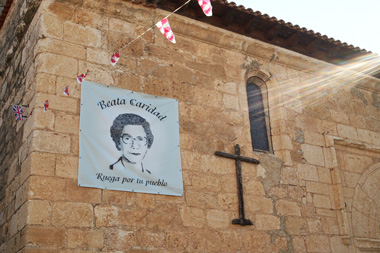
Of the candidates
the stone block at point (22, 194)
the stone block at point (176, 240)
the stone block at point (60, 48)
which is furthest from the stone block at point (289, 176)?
the stone block at point (22, 194)

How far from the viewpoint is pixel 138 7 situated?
6633 millimetres

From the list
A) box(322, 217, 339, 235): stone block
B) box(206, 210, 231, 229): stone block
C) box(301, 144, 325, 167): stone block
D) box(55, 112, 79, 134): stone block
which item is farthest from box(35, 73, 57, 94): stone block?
box(322, 217, 339, 235): stone block

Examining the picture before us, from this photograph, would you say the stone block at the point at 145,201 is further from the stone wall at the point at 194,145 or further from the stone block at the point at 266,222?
the stone block at the point at 266,222

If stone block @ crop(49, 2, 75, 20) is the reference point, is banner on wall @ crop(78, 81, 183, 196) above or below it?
below

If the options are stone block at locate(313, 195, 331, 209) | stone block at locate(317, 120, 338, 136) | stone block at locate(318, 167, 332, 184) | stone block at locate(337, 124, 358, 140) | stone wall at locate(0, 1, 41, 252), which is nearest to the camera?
stone wall at locate(0, 1, 41, 252)

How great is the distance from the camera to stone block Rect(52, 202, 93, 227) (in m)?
5.01

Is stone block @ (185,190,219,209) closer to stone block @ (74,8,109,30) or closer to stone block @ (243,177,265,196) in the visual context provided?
stone block @ (243,177,265,196)

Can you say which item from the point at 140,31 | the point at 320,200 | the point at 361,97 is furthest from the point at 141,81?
the point at 361,97

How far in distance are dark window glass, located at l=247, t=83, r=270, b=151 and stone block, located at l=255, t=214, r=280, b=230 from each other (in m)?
1.10

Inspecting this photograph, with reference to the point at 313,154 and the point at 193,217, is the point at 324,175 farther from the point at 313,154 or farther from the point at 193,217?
the point at 193,217

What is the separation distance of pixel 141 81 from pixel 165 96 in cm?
38

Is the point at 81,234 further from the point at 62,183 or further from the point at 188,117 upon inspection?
the point at 188,117

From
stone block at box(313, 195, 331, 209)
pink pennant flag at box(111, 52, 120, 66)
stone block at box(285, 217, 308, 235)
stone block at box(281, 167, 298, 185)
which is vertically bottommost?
stone block at box(285, 217, 308, 235)

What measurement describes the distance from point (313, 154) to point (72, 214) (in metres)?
3.92
